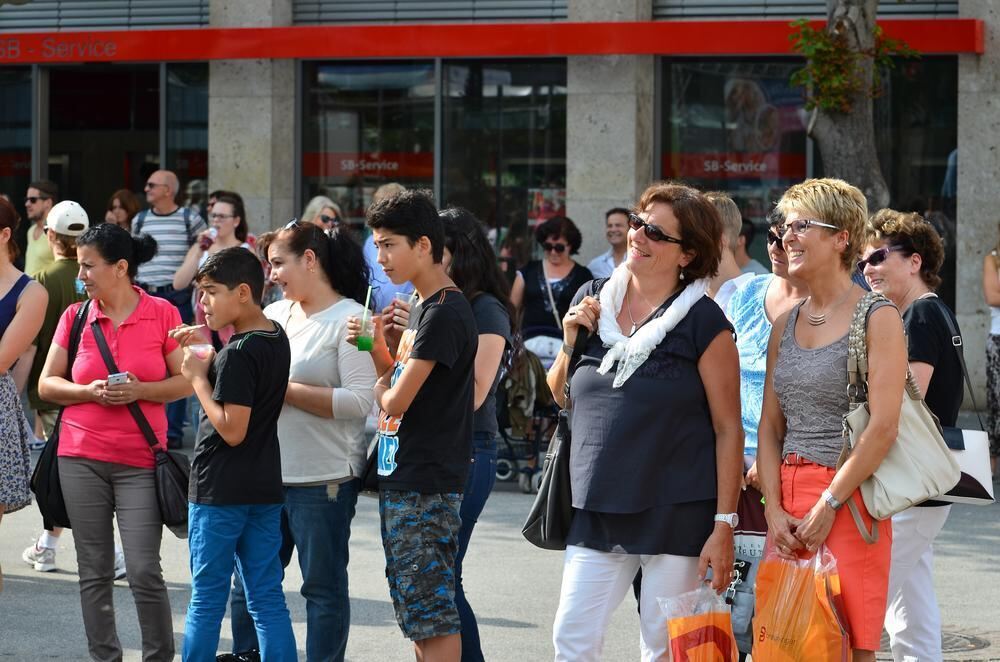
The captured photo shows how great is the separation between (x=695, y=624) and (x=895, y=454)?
0.78 meters

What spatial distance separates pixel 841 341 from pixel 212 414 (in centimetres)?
218

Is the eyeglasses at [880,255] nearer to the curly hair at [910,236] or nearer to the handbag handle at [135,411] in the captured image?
the curly hair at [910,236]

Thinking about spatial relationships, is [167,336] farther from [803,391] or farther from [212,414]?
[803,391]

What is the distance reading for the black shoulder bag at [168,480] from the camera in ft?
19.5

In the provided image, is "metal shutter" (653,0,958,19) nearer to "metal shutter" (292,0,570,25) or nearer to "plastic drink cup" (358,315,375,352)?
"metal shutter" (292,0,570,25)

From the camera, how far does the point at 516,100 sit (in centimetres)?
1573

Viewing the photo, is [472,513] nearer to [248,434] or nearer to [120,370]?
[248,434]

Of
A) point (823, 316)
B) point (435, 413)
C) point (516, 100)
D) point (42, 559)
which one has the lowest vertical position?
point (42, 559)

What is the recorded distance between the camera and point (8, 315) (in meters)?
6.92

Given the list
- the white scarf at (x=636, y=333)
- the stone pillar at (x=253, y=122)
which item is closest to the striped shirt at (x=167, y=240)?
Result: the stone pillar at (x=253, y=122)

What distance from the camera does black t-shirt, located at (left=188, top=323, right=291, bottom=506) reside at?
539cm

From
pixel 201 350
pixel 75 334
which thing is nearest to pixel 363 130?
pixel 75 334

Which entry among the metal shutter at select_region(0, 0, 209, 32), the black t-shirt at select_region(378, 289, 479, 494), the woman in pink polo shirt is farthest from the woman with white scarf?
the metal shutter at select_region(0, 0, 209, 32)

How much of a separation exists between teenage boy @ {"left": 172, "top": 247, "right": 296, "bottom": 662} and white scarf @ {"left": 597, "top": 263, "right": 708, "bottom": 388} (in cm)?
134
